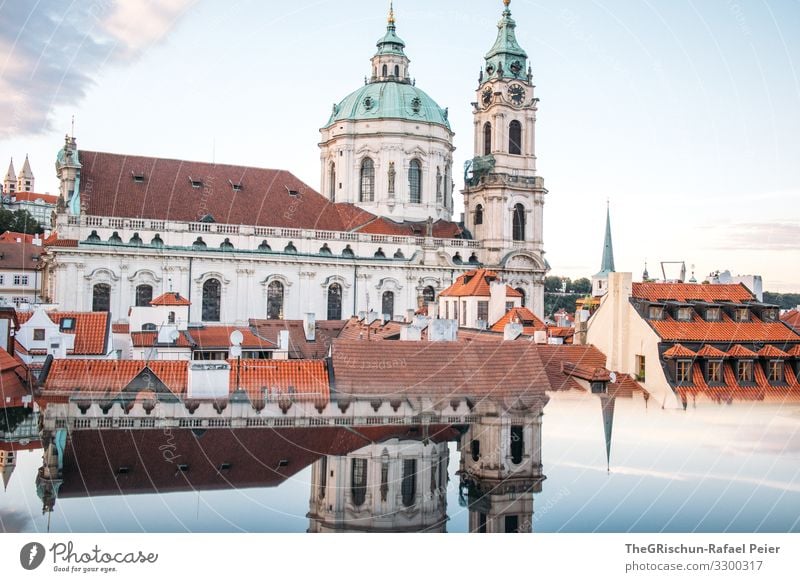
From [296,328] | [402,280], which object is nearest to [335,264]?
[402,280]

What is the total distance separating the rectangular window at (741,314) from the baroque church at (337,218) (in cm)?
1433

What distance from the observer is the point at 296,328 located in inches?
728

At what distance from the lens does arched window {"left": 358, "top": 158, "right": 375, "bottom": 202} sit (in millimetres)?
29484

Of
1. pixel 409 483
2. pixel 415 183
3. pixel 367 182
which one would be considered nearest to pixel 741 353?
pixel 409 483

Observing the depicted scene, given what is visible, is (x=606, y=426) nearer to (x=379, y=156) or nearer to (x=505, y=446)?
(x=505, y=446)

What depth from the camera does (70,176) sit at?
22.4 m

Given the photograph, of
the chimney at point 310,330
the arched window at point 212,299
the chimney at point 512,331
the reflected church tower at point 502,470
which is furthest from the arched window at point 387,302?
the reflected church tower at point 502,470

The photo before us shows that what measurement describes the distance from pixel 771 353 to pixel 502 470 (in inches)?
224

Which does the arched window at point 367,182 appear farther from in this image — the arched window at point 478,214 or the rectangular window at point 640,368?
the rectangular window at point 640,368

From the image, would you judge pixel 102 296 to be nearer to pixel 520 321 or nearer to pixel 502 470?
pixel 520 321

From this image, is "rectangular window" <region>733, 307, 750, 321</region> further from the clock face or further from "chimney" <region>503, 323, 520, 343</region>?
the clock face

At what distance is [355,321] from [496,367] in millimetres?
10323

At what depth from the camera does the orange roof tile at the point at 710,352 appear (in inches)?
421

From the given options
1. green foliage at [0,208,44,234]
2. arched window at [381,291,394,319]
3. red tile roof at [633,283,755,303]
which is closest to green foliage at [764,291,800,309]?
red tile roof at [633,283,755,303]
